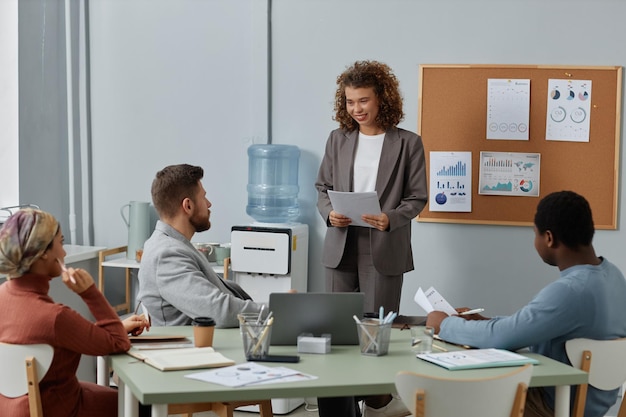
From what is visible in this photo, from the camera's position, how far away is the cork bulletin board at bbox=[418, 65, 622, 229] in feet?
14.5

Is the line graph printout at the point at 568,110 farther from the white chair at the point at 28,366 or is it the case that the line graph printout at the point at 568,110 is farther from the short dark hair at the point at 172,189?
the white chair at the point at 28,366

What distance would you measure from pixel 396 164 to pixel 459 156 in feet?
2.37

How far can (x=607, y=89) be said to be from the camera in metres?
4.40

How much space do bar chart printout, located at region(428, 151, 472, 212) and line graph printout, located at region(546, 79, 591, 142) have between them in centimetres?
47

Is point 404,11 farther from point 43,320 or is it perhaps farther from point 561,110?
point 43,320

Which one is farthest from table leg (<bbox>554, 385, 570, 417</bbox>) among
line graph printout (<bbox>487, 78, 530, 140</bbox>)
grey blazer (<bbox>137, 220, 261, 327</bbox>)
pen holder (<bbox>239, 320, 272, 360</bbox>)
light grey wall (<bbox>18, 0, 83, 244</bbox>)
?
light grey wall (<bbox>18, 0, 83, 244</bbox>)

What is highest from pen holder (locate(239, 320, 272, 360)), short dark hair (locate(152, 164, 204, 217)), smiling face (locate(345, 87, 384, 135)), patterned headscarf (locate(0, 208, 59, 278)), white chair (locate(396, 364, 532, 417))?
smiling face (locate(345, 87, 384, 135))

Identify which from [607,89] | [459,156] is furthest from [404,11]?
[607,89]

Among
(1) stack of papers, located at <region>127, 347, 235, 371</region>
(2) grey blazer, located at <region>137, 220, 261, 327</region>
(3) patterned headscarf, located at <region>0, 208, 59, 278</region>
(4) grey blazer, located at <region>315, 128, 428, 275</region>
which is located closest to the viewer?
(1) stack of papers, located at <region>127, 347, 235, 371</region>

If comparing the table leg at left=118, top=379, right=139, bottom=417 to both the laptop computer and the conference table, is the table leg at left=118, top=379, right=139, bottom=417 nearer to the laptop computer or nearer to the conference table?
the conference table

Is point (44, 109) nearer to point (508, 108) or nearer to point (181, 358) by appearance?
point (508, 108)

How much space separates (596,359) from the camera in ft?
8.14

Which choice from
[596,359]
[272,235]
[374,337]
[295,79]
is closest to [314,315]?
[374,337]

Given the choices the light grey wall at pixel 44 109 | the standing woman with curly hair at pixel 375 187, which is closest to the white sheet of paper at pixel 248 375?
the standing woman with curly hair at pixel 375 187
